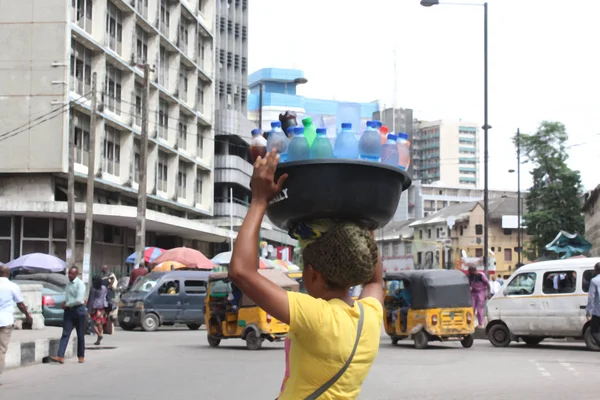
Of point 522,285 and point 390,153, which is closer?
point 390,153

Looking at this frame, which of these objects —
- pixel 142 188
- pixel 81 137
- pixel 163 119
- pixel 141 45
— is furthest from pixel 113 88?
pixel 142 188

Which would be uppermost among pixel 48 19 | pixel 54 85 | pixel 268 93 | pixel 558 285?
pixel 268 93

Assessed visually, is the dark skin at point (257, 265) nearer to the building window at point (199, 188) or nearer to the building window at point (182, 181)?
the building window at point (182, 181)

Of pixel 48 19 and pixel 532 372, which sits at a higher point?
pixel 48 19

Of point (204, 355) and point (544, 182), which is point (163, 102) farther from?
point (204, 355)

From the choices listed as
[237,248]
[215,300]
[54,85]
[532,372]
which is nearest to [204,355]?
[215,300]

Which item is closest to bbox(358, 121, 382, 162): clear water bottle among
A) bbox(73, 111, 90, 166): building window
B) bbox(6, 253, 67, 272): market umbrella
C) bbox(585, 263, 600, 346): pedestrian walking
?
bbox(585, 263, 600, 346): pedestrian walking

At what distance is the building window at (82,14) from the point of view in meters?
41.9

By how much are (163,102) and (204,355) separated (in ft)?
128

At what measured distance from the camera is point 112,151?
46.8m

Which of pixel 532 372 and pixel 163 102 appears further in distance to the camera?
pixel 163 102

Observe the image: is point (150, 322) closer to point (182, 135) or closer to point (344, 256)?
point (344, 256)

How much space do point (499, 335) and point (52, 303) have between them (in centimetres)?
1277

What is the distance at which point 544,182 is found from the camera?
6494cm
